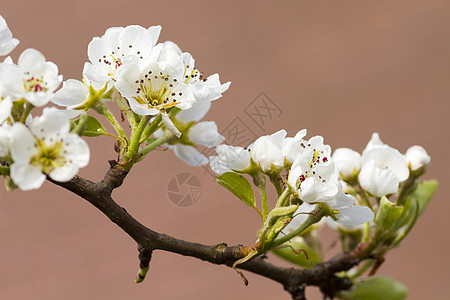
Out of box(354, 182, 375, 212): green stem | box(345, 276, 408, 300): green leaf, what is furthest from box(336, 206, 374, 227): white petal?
box(345, 276, 408, 300): green leaf

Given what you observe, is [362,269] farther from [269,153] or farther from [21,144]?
[21,144]

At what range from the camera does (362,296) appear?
1.99 ft

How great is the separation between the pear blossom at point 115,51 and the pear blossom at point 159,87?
0.01 m

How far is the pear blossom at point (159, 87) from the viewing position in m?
0.40

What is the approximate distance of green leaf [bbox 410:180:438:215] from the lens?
0.58m

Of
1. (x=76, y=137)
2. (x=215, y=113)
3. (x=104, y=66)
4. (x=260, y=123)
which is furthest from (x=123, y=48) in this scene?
(x=215, y=113)

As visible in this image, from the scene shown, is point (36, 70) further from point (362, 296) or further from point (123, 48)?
point (362, 296)

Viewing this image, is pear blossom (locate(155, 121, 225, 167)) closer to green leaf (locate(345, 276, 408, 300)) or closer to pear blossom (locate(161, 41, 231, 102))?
pear blossom (locate(161, 41, 231, 102))

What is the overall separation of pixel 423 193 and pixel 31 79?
41 cm

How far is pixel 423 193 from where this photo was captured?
1.94ft

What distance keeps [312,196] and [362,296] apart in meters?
0.27

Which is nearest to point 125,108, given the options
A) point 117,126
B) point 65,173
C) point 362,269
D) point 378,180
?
point 117,126

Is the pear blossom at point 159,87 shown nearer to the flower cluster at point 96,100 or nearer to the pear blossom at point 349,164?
the flower cluster at point 96,100

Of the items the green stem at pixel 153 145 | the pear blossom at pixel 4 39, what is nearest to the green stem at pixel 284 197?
the green stem at pixel 153 145
